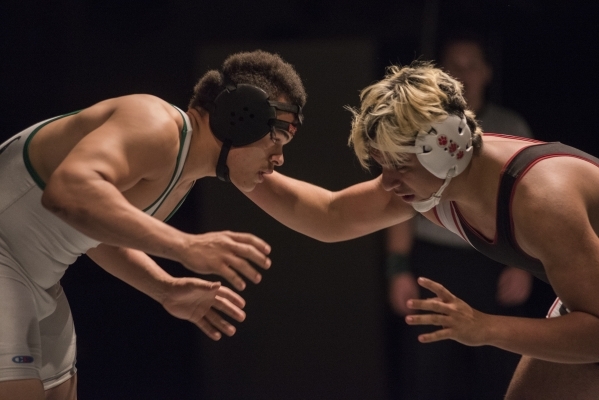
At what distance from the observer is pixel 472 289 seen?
136 inches

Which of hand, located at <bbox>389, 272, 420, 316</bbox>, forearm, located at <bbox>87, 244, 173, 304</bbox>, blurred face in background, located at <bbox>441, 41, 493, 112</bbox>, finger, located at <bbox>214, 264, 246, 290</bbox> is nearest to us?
finger, located at <bbox>214, 264, 246, 290</bbox>

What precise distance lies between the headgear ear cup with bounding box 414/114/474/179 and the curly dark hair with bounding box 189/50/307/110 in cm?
44

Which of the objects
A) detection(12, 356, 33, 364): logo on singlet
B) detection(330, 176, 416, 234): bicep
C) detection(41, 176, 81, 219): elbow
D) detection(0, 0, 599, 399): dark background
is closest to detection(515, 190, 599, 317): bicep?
detection(330, 176, 416, 234): bicep

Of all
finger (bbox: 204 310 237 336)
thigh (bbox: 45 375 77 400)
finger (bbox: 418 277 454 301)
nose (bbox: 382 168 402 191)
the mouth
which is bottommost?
thigh (bbox: 45 375 77 400)

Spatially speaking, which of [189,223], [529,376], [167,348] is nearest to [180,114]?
[529,376]

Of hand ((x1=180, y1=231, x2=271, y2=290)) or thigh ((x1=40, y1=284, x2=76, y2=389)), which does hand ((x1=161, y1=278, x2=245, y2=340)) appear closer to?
thigh ((x1=40, y1=284, x2=76, y2=389))

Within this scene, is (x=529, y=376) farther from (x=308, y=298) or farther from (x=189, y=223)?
(x=189, y=223)

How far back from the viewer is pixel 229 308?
229cm

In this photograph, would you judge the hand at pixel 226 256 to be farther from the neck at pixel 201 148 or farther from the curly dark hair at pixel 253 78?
the curly dark hair at pixel 253 78

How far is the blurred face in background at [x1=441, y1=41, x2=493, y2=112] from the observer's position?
132 inches

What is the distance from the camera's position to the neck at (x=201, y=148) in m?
2.28

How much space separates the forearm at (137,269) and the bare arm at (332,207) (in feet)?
1.46

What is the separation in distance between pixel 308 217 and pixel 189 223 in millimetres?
1147

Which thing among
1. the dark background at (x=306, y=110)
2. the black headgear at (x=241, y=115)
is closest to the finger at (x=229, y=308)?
the black headgear at (x=241, y=115)
